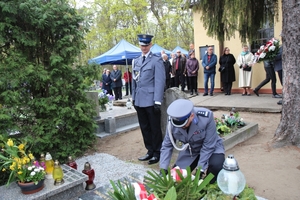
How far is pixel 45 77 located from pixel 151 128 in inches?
75.9

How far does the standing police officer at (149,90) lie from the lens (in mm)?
3770

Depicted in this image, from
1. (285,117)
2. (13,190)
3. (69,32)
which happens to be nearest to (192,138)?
(13,190)

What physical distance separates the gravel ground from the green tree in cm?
39

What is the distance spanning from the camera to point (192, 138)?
2396mm

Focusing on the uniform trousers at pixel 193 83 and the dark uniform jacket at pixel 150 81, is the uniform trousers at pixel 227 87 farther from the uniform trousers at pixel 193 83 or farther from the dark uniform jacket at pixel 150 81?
the dark uniform jacket at pixel 150 81

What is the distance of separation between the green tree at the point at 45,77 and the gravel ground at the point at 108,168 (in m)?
0.39

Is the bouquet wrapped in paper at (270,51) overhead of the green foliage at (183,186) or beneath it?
overhead

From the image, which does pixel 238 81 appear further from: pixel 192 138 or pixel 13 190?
pixel 13 190

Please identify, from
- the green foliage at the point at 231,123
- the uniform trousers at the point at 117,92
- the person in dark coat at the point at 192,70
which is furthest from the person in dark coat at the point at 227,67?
the uniform trousers at the point at 117,92

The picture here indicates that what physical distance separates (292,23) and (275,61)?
9.46 feet

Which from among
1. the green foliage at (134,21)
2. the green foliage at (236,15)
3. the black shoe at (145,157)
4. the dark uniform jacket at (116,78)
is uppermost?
the green foliage at (134,21)

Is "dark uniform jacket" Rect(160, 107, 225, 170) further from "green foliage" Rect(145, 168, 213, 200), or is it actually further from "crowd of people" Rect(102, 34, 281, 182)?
"green foliage" Rect(145, 168, 213, 200)

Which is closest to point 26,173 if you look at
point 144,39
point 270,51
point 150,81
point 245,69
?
point 150,81

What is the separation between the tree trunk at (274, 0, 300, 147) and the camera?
3.81m
